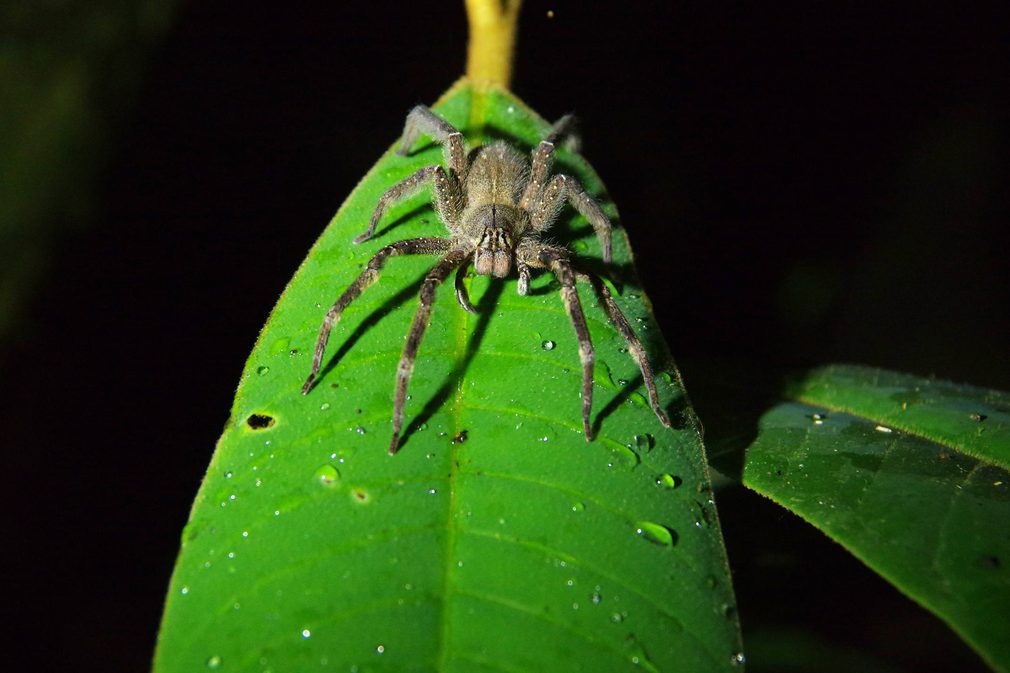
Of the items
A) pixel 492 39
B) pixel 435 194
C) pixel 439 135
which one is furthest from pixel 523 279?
pixel 492 39

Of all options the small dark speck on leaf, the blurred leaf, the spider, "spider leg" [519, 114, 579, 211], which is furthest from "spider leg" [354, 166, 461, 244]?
the blurred leaf

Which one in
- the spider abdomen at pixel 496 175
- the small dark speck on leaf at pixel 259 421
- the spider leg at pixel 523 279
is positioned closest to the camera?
the small dark speck on leaf at pixel 259 421

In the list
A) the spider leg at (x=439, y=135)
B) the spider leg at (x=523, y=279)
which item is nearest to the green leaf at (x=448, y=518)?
the spider leg at (x=523, y=279)

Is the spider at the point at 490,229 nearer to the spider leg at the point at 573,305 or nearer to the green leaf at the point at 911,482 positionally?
the spider leg at the point at 573,305

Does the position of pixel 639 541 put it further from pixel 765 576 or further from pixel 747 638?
pixel 747 638

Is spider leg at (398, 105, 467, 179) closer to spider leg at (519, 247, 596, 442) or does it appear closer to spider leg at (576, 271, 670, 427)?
spider leg at (519, 247, 596, 442)

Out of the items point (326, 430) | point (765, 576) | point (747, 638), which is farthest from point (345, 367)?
point (747, 638)

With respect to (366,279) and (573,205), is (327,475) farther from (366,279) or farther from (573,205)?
(573,205)
